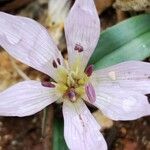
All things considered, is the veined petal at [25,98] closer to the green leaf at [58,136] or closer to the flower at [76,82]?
the flower at [76,82]

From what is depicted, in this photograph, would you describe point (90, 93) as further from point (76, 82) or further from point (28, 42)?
point (28, 42)

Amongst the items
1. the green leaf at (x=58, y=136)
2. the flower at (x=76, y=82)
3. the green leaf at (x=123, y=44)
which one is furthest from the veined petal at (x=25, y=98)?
the green leaf at (x=123, y=44)

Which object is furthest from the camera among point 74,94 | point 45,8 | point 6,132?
point 45,8

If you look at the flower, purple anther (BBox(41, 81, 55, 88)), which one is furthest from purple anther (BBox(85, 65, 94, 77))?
purple anther (BBox(41, 81, 55, 88))

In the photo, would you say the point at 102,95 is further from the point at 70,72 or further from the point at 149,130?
the point at 149,130

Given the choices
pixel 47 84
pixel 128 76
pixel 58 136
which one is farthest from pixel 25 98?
pixel 128 76

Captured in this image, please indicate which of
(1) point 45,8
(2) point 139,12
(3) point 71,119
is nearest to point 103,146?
(3) point 71,119
